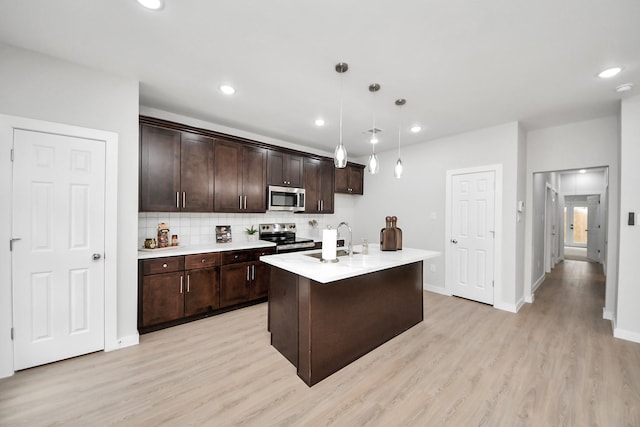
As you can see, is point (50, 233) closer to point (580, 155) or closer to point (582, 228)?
point (580, 155)

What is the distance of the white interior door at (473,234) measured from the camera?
379 centimetres

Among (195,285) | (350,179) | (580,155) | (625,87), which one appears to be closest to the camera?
(625,87)

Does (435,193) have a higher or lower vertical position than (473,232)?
higher

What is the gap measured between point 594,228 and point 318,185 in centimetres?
877

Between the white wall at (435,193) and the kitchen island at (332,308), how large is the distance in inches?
70.1

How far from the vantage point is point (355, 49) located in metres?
2.00

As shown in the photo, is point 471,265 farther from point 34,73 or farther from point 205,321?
point 34,73

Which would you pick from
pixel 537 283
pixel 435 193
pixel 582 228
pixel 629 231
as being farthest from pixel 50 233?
pixel 582 228

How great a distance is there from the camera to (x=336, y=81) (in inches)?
98.0

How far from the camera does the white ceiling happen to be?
1.62 m

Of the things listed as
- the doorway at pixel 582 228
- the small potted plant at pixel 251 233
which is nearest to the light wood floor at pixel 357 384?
the small potted plant at pixel 251 233

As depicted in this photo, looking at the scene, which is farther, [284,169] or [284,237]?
[284,237]

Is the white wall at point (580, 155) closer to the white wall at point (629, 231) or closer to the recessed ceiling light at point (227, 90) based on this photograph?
the white wall at point (629, 231)

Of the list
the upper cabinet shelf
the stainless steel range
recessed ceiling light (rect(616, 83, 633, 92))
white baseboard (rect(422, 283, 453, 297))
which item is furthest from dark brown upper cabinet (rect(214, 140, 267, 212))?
recessed ceiling light (rect(616, 83, 633, 92))
